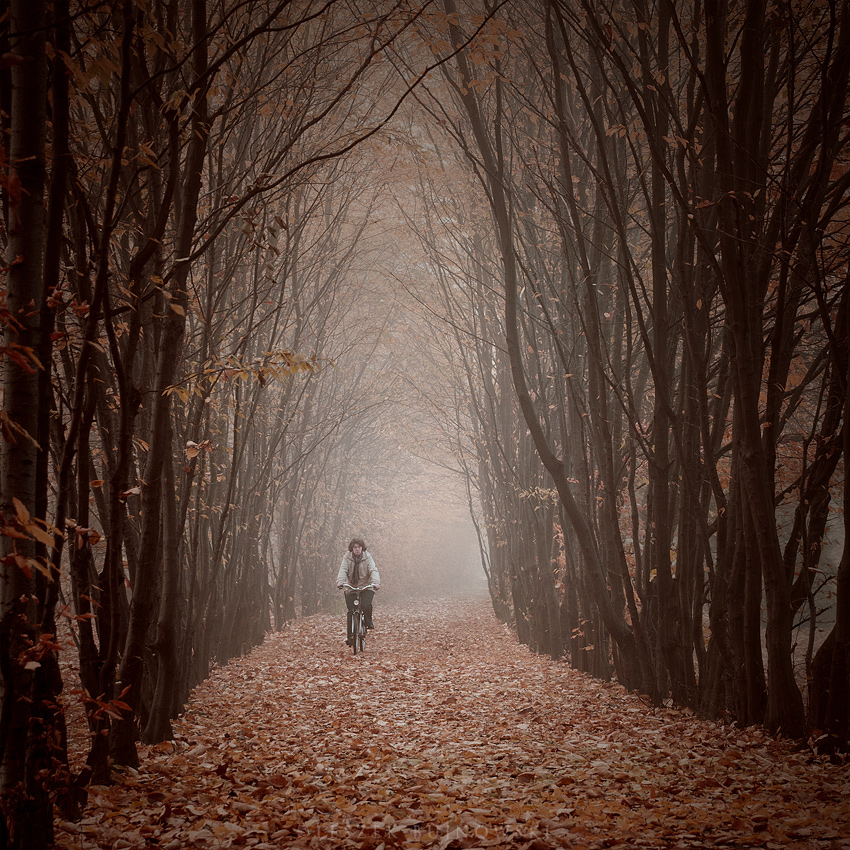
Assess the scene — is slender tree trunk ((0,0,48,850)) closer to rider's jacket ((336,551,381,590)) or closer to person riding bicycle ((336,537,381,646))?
person riding bicycle ((336,537,381,646))

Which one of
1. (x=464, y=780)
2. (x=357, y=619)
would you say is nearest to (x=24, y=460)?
(x=464, y=780)

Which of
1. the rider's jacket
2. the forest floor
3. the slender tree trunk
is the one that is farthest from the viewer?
the rider's jacket

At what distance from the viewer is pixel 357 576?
9031mm

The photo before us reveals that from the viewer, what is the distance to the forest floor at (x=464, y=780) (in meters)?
2.46

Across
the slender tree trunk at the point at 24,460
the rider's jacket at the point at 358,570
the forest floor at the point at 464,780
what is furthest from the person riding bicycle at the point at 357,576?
the slender tree trunk at the point at 24,460

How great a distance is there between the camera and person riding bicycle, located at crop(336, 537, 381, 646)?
884 cm

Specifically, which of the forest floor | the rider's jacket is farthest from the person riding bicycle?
the forest floor

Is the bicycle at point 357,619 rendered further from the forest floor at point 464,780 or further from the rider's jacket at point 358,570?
the forest floor at point 464,780

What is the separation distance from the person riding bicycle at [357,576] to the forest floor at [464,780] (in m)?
2.95

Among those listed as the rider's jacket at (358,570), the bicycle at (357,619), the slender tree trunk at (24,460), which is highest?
the slender tree trunk at (24,460)

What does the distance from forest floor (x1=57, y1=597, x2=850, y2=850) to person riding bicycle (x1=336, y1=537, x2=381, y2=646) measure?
295 centimetres

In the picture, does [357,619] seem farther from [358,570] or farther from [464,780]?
[464,780]

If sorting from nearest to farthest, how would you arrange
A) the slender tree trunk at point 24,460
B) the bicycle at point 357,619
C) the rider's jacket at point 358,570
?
the slender tree trunk at point 24,460
the bicycle at point 357,619
the rider's jacket at point 358,570

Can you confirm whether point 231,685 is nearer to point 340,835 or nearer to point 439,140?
point 340,835
